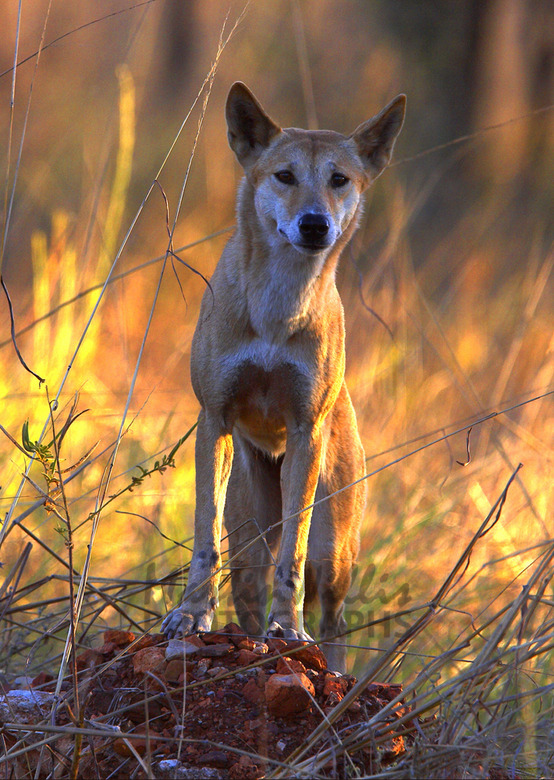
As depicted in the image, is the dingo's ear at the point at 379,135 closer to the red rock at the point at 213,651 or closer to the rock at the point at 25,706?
the red rock at the point at 213,651

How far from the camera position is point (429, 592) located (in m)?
5.43

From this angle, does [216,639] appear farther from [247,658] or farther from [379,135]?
[379,135]

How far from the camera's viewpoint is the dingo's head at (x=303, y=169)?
390cm

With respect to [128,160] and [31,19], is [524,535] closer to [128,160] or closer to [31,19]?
[128,160]

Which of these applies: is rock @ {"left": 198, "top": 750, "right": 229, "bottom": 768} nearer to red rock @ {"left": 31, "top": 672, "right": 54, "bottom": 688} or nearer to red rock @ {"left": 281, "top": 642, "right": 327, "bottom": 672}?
red rock @ {"left": 281, "top": 642, "right": 327, "bottom": 672}

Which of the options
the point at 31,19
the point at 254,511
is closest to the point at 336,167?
the point at 254,511

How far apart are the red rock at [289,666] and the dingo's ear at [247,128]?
97.0 inches

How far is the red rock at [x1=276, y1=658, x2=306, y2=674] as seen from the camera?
2.83 m

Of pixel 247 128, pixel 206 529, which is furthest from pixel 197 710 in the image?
pixel 247 128

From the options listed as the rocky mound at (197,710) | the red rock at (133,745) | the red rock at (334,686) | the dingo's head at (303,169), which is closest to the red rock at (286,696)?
the rocky mound at (197,710)

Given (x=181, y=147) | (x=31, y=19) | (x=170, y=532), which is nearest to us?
(x=170, y=532)

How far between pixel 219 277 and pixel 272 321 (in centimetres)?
42

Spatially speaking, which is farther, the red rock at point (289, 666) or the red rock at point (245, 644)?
the red rock at point (245, 644)

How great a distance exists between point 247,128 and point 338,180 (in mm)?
521
